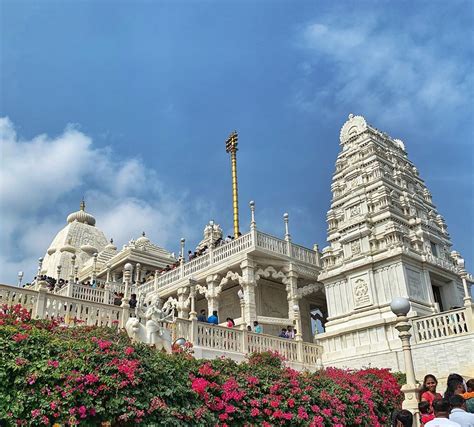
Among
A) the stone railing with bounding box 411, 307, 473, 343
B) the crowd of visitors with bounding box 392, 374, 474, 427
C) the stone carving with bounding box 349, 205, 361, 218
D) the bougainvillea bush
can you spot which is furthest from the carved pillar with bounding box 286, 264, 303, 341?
the crowd of visitors with bounding box 392, 374, 474, 427

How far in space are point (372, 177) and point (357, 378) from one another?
12617 millimetres

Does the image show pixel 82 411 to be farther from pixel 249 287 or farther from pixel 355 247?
pixel 355 247

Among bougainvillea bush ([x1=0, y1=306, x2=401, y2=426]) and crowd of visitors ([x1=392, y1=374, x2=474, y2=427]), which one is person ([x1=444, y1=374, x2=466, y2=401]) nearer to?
crowd of visitors ([x1=392, y1=374, x2=474, y2=427])

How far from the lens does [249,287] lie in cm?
2356

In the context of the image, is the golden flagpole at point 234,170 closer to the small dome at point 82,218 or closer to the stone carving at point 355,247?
the stone carving at point 355,247

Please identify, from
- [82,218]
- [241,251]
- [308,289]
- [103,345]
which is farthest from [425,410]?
[82,218]

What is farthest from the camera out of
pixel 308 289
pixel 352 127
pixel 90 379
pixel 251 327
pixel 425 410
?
pixel 352 127

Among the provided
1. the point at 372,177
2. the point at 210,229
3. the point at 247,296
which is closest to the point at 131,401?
the point at 247,296

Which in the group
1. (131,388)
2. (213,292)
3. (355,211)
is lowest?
(131,388)

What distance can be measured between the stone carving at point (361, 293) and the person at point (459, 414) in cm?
1518

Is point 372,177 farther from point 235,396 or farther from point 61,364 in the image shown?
point 61,364

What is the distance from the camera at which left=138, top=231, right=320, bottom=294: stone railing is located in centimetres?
2430

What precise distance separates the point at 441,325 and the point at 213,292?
1120cm

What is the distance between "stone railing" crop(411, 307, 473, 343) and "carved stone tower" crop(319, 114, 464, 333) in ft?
5.53
